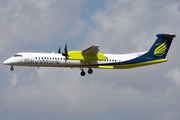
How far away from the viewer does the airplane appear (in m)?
39.3

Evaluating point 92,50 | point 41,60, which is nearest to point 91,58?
point 92,50

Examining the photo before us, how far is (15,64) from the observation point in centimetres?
3941

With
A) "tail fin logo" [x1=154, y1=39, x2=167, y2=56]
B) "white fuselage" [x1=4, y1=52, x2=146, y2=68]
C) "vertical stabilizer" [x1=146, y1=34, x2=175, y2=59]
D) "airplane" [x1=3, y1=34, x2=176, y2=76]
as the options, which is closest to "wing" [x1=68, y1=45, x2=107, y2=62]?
"airplane" [x1=3, y1=34, x2=176, y2=76]

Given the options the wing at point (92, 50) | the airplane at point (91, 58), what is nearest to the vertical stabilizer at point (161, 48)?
the airplane at point (91, 58)

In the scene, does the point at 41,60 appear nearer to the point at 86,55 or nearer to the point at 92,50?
the point at 86,55

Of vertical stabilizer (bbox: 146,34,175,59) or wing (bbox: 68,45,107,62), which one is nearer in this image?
wing (bbox: 68,45,107,62)

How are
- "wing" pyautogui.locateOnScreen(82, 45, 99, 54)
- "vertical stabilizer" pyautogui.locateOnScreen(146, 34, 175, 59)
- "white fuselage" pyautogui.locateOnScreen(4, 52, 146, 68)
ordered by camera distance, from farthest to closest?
"vertical stabilizer" pyautogui.locateOnScreen(146, 34, 175, 59)
"white fuselage" pyautogui.locateOnScreen(4, 52, 146, 68)
"wing" pyautogui.locateOnScreen(82, 45, 99, 54)

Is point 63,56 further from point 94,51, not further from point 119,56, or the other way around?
point 119,56

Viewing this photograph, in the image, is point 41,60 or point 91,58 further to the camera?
point 91,58

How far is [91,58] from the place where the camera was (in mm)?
40000

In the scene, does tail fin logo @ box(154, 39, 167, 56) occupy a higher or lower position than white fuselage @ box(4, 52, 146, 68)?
higher

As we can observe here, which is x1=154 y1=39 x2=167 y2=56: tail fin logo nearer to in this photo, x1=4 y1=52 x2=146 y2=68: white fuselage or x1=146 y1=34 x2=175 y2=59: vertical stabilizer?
x1=146 y1=34 x2=175 y2=59: vertical stabilizer

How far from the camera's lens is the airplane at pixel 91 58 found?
39.3 meters

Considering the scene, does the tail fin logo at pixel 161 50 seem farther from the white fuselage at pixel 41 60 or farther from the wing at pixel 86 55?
the white fuselage at pixel 41 60
